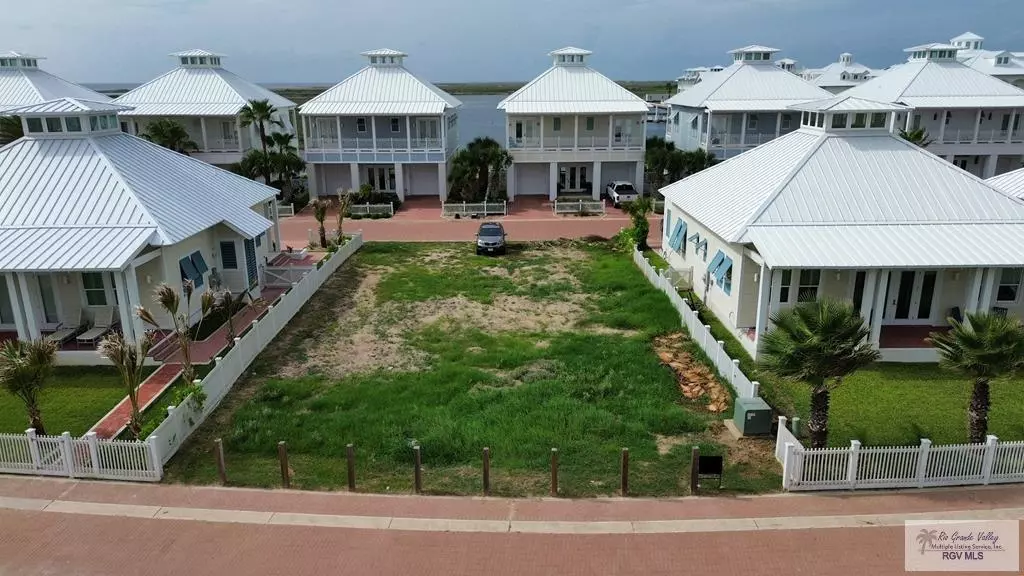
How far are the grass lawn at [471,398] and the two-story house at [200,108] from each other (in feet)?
74.9

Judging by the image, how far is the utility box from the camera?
14.9 meters

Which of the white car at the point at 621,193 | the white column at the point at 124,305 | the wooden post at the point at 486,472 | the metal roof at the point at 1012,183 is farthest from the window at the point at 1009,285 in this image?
the white column at the point at 124,305

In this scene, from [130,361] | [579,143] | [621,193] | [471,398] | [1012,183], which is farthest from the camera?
[579,143]

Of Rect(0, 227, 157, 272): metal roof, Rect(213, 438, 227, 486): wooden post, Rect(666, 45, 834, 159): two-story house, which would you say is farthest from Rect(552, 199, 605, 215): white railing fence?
Rect(213, 438, 227, 486): wooden post

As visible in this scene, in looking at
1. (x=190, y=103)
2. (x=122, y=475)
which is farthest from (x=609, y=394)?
(x=190, y=103)

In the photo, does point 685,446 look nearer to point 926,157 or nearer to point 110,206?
point 926,157

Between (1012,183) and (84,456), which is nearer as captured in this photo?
(84,456)

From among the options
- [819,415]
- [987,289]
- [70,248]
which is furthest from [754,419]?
[70,248]

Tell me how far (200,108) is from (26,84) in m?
9.56

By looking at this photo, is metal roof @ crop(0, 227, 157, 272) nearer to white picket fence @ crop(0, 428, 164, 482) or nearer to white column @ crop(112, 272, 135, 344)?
white column @ crop(112, 272, 135, 344)

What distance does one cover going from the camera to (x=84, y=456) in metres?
13.5

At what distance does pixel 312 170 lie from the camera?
44906 millimetres

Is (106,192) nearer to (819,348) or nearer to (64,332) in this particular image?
(64,332)

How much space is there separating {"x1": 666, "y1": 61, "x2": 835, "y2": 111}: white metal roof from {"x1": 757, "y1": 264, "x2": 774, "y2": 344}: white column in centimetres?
2783
